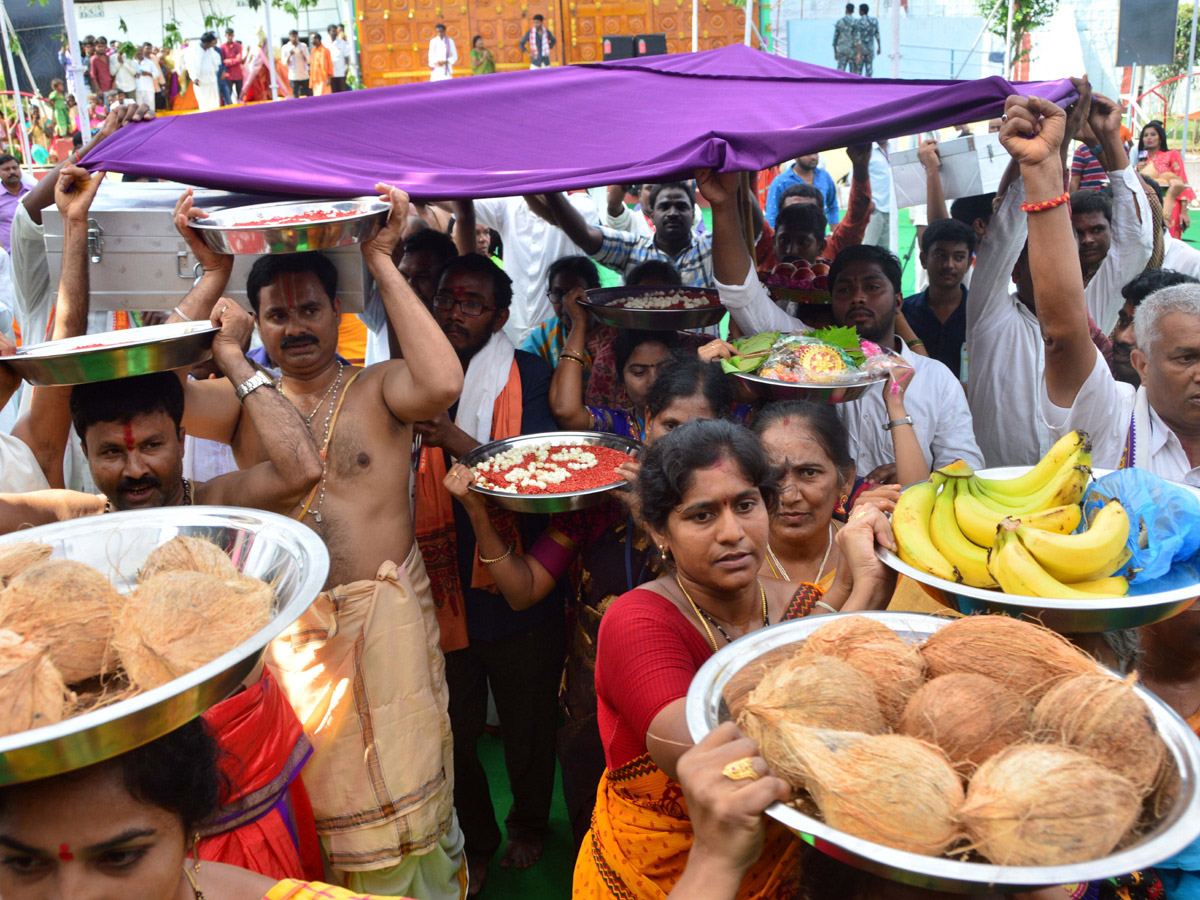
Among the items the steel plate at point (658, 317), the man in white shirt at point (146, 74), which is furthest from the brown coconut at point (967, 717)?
the man in white shirt at point (146, 74)

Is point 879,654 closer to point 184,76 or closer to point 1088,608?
point 1088,608

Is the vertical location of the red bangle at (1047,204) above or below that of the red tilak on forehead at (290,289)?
above

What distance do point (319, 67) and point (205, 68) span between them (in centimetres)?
251

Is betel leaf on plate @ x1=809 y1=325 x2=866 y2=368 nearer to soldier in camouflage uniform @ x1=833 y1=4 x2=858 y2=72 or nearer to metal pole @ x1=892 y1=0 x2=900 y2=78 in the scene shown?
metal pole @ x1=892 y1=0 x2=900 y2=78

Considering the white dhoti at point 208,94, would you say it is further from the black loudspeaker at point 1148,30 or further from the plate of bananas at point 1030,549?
the plate of bananas at point 1030,549

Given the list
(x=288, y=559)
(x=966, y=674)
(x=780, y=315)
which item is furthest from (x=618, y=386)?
(x=966, y=674)

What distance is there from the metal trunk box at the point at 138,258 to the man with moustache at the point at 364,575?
0.12 metres

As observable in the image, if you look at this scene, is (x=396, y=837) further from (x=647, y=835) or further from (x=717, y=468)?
(x=717, y=468)

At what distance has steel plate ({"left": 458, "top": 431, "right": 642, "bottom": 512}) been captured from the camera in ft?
9.59

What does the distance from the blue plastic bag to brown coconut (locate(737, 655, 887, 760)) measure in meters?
0.68

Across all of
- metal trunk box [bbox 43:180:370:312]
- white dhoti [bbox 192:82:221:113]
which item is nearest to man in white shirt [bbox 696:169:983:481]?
metal trunk box [bbox 43:180:370:312]

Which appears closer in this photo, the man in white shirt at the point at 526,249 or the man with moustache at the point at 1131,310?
the man with moustache at the point at 1131,310

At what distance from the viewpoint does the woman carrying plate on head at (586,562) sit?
2930mm

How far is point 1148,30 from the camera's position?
11.3 m
